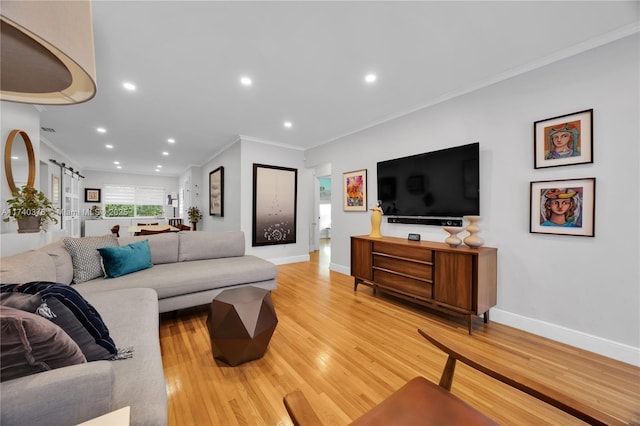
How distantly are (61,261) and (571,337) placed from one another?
4.41 metres

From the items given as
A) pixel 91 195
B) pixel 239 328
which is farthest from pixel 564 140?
pixel 91 195

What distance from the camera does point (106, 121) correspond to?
3.94 meters

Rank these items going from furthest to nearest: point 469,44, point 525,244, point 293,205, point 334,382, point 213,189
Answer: point 213,189 < point 293,205 < point 525,244 < point 469,44 < point 334,382

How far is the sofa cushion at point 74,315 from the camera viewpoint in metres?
0.90

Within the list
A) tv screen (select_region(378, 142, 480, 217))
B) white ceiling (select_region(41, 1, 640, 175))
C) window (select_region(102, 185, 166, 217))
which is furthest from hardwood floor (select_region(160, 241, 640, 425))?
window (select_region(102, 185, 166, 217))

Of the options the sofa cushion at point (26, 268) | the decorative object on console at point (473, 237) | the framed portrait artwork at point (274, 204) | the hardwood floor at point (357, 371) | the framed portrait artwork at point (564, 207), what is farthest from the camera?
the framed portrait artwork at point (274, 204)

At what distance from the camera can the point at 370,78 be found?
2.62 metres

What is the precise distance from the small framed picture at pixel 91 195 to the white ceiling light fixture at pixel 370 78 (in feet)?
32.3

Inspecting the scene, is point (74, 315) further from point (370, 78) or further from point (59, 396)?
point (370, 78)

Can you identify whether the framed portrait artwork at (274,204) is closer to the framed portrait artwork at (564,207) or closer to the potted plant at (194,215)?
the potted plant at (194,215)

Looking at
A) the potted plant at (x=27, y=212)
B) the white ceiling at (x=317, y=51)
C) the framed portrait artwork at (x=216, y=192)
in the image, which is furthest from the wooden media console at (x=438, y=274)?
the framed portrait artwork at (x=216, y=192)

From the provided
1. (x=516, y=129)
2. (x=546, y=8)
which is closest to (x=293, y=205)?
(x=516, y=129)

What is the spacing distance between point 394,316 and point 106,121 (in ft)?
17.3

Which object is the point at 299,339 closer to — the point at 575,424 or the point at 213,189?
the point at 575,424
